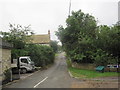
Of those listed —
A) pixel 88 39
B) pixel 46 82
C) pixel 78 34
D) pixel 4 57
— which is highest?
pixel 78 34

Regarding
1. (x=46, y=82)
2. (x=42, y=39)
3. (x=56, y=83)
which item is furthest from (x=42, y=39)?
(x=56, y=83)

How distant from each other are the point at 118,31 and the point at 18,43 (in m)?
15.6

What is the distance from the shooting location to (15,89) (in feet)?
48.6

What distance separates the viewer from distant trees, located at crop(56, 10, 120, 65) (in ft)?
76.4

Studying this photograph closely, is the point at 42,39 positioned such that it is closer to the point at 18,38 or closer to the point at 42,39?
the point at 42,39

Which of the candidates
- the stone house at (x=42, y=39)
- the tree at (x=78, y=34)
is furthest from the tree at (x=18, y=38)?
the stone house at (x=42, y=39)

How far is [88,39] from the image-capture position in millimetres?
32031

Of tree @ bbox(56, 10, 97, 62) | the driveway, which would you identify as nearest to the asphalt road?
the driveway

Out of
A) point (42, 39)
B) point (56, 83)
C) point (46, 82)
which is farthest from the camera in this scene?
point (42, 39)

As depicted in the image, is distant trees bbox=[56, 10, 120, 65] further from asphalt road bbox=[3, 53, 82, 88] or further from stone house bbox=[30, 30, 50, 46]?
stone house bbox=[30, 30, 50, 46]

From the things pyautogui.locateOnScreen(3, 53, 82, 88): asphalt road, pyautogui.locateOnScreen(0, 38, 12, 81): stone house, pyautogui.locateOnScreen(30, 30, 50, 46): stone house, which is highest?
pyautogui.locateOnScreen(30, 30, 50, 46): stone house

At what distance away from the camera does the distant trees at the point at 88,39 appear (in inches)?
917

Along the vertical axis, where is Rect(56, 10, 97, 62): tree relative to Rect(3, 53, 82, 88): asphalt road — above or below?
above

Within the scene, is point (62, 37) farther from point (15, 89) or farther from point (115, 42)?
point (15, 89)
